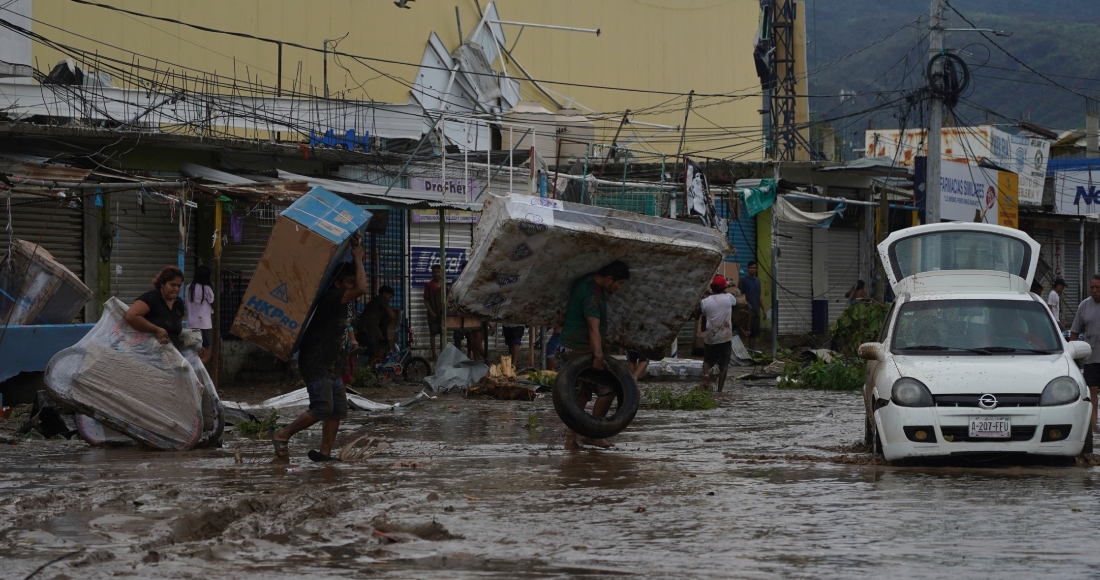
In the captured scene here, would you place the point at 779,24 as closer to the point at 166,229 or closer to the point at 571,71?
the point at 571,71

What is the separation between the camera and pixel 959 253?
12586 millimetres

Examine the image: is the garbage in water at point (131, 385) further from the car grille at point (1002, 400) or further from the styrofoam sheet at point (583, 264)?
the car grille at point (1002, 400)

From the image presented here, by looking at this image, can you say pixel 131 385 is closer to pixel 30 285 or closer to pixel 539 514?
pixel 30 285

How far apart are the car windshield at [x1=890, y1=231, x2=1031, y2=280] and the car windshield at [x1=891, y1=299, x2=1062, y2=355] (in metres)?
1.42

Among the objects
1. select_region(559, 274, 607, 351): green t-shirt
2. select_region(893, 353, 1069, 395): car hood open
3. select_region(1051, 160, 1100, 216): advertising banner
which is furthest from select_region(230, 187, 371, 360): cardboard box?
select_region(1051, 160, 1100, 216): advertising banner

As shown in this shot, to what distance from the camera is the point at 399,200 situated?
18328 millimetres

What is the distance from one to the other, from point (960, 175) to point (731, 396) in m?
15.2

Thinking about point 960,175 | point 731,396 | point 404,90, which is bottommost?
point 731,396

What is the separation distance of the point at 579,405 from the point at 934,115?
629 inches

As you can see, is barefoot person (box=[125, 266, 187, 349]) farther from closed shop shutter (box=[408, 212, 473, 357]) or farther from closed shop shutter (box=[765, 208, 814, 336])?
closed shop shutter (box=[765, 208, 814, 336])

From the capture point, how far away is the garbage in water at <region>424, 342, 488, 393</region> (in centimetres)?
1845

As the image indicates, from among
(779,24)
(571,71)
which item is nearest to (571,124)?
(571,71)

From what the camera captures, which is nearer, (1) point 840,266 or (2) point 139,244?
(2) point 139,244

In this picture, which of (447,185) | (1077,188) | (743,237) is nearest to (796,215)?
(743,237)
